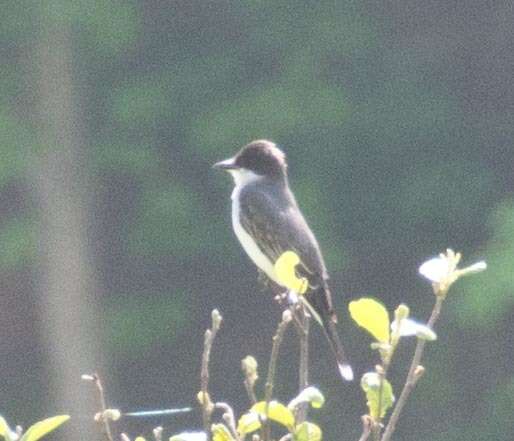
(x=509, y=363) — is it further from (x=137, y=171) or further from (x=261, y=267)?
(x=261, y=267)

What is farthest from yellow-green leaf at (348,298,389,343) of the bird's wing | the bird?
the bird's wing

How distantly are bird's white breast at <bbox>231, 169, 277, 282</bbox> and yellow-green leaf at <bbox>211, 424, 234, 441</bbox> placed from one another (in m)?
2.19

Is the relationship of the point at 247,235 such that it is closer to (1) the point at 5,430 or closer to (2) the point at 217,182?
(1) the point at 5,430

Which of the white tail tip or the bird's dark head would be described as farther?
the bird's dark head

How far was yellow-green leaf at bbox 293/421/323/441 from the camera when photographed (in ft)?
6.24

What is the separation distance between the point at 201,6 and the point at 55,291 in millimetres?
2341

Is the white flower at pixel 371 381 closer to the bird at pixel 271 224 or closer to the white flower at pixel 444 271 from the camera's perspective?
the white flower at pixel 444 271

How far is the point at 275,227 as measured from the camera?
15.8 ft

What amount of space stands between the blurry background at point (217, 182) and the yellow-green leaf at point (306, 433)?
11.1 m

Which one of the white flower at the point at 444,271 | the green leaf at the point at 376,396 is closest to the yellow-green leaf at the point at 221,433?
the green leaf at the point at 376,396

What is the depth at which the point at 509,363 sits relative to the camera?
13.5 metres

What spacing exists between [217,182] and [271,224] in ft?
29.4

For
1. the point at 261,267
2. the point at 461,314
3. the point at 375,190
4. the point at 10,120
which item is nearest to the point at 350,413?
the point at 461,314

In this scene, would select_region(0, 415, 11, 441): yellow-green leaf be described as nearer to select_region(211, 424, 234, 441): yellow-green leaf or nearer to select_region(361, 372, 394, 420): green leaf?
select_region(211, 424, 234, 441): yellow-green leaf
